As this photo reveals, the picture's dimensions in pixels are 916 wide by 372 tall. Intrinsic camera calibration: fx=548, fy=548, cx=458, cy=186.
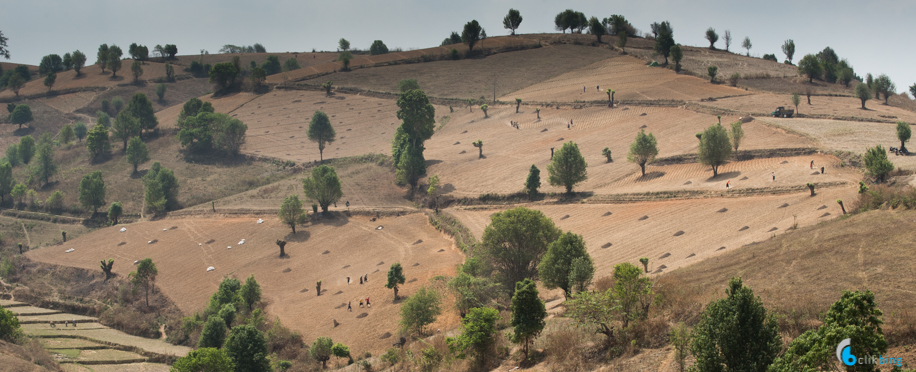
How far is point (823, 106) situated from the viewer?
86.6 metres

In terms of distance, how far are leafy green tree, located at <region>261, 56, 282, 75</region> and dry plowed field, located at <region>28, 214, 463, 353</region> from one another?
107 m

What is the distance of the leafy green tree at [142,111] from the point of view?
122875 mm

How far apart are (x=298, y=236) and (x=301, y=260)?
7414mm

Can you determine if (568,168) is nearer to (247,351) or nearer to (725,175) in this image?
(725,175)

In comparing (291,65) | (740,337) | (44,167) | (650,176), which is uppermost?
(291,65)

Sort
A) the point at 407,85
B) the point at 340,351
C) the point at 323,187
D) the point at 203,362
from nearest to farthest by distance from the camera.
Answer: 1. the point at 203,362
2. the point at 340,351
3. the point at 323,187
4. the point at 407,85

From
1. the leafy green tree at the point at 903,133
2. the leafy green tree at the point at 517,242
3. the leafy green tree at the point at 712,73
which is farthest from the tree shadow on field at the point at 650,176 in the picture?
the leafy green tree at the point at 712,73

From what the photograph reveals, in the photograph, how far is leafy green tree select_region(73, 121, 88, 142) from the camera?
13112cm

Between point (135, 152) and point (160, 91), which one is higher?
point (160, 91)

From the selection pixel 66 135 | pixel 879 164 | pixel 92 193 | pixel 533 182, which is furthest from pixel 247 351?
pixel 66 135

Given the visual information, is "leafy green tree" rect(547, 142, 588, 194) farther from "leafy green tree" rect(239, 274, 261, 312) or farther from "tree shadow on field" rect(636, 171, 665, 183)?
"leafy green tree" rect(239, 274, 261, 312)

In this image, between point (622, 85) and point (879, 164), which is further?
point (622, 85)

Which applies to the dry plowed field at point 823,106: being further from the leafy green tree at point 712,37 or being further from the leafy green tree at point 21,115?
the leafy green tree at point 21,115

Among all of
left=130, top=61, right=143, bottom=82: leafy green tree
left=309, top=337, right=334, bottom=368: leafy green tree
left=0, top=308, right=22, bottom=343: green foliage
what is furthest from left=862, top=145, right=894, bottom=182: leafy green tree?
left=130, top=61, right=143, bottom=82: leafy green tree
